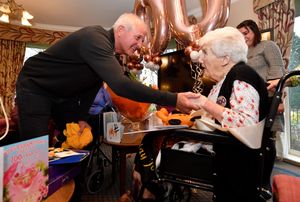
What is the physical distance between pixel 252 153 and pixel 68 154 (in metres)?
0.73

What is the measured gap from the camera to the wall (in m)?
3.30

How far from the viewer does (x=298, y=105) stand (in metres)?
3.03

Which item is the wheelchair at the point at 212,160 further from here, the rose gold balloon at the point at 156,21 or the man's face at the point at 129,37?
the rose gold balloon at the point at 156,21

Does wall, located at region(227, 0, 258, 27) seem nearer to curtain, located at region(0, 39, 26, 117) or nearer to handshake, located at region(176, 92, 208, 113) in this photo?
handshake, located at region(176, 92, 208, 113)

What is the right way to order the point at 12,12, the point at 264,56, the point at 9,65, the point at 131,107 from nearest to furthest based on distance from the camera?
the point at 131,107, the point at 264,56, the point at 12,12, the point at 9,65

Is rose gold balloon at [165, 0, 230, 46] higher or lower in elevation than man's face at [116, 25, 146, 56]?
higher

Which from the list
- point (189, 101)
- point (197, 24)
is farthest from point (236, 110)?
point (197, 24)

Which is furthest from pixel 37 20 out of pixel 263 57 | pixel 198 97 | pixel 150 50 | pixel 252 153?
pixel 252 153

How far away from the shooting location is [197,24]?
2.06 metres

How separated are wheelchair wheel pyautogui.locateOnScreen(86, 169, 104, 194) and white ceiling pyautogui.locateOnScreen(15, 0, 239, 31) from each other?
2.95 metres

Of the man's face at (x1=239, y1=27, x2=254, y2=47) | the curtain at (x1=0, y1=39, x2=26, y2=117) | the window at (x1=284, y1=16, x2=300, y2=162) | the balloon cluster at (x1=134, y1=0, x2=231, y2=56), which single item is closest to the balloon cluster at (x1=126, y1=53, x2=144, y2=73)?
the balloon cluster at (x1=134, y1=0, x2=231, y2=56)

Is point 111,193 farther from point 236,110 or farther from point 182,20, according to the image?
point 182,20

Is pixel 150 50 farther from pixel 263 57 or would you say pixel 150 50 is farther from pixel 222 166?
pixel 222 166

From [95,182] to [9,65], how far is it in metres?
4.20
